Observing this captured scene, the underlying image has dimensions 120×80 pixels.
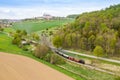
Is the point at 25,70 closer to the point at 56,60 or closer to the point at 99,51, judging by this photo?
the point at 56,60

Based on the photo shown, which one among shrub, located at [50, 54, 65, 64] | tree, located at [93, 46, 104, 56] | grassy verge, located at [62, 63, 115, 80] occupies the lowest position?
grassy verge, located at [62, 63, 115, 80]

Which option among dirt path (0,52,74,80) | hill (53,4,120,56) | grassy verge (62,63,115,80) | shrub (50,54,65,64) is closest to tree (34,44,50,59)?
dirt path (0,52,74,80)

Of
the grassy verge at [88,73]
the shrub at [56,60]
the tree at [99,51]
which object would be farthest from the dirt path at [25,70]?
the tree at [99,51]

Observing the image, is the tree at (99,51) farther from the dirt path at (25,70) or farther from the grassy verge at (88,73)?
the dirt path at (25,70)

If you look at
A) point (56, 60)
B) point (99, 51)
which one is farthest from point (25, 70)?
point (99, 51)

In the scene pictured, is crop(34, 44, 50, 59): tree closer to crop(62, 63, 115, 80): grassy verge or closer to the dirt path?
the dirt path
